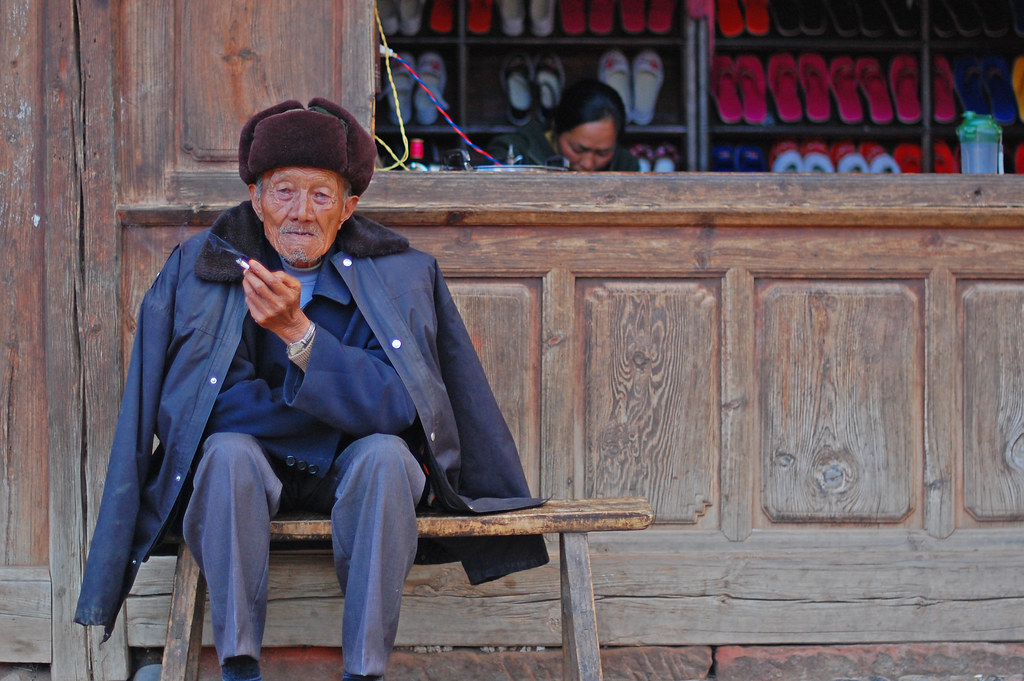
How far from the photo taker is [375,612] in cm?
206

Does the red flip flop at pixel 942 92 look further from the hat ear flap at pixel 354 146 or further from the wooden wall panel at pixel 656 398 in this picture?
the hat ear flap at pixel 354 146

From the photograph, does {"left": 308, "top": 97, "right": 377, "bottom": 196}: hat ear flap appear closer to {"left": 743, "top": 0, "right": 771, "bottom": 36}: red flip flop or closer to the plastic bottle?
the plastic bottle

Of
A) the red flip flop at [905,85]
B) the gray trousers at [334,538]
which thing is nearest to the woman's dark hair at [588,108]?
the red flip flop at [905,85]

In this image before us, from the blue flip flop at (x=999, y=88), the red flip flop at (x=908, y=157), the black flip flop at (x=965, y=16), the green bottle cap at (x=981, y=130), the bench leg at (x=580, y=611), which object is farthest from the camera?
the red flip flop at (x=908, y=157)

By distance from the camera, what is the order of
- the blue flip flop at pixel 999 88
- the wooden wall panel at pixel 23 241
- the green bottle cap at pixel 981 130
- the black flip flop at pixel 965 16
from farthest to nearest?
the black flip flop at pixel 965 16
the blue flip flop at pixel 999 88
the green bottle cap at pixel 981 130
the wooden wall panel at pixel 23 241

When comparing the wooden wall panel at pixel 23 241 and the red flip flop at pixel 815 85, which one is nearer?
the wooden wall panel at pixel 23 241

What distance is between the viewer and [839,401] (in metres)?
3.00

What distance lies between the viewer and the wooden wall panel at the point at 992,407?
299cm

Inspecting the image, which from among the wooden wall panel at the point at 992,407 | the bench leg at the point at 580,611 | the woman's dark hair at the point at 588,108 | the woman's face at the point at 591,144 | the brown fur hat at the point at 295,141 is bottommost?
the bench leg at the point at 580,611

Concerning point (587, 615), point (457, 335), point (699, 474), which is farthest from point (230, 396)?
point (699, 474)

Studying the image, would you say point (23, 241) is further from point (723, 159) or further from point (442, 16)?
point (723, 159)

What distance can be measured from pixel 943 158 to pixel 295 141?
4266mm

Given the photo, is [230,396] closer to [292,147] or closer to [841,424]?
[292,147]

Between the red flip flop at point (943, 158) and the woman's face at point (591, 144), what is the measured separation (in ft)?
7.11
